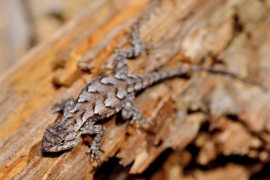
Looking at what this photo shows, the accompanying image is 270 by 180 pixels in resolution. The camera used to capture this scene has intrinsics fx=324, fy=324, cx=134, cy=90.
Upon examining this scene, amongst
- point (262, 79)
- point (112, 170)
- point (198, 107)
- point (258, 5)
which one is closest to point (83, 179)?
point (112, 170)

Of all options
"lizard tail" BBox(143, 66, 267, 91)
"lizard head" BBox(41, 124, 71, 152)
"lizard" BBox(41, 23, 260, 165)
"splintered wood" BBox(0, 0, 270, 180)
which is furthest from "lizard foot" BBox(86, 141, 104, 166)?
"lizard tail" BBox(143, 66, 267, 91)

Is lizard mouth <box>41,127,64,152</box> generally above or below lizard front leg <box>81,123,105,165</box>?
above

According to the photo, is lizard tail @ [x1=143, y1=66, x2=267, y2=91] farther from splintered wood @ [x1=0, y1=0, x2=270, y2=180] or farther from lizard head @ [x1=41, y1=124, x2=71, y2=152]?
lizard head @ [x1=41, y1=124, x2=71, y2=152]

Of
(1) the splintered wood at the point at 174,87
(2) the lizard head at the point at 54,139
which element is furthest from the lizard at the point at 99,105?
(1) the splintered wood at the point at 174,87

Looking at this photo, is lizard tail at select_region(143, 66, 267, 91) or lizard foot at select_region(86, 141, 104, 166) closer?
lizard foot at select_region(86, 141, 104, 166)

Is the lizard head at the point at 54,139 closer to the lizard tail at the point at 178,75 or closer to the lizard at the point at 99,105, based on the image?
the lizard at the point at 99,105

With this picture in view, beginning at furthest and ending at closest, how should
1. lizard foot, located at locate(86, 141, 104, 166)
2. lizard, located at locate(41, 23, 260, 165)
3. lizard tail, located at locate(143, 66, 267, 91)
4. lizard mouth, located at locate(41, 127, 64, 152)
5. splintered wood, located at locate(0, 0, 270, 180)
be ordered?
lizard tail, located at locate(143, 66, 267, 91), splintered wood, located at locate(0, 0, 270, 180), lizard foot, located at locate(86, 141, 104, 166), lizard, located at locate(41, 23, 260, 165), lizard mouth, located at locate(41, 127, 64, 152)

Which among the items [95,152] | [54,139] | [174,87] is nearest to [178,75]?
[174,87]
